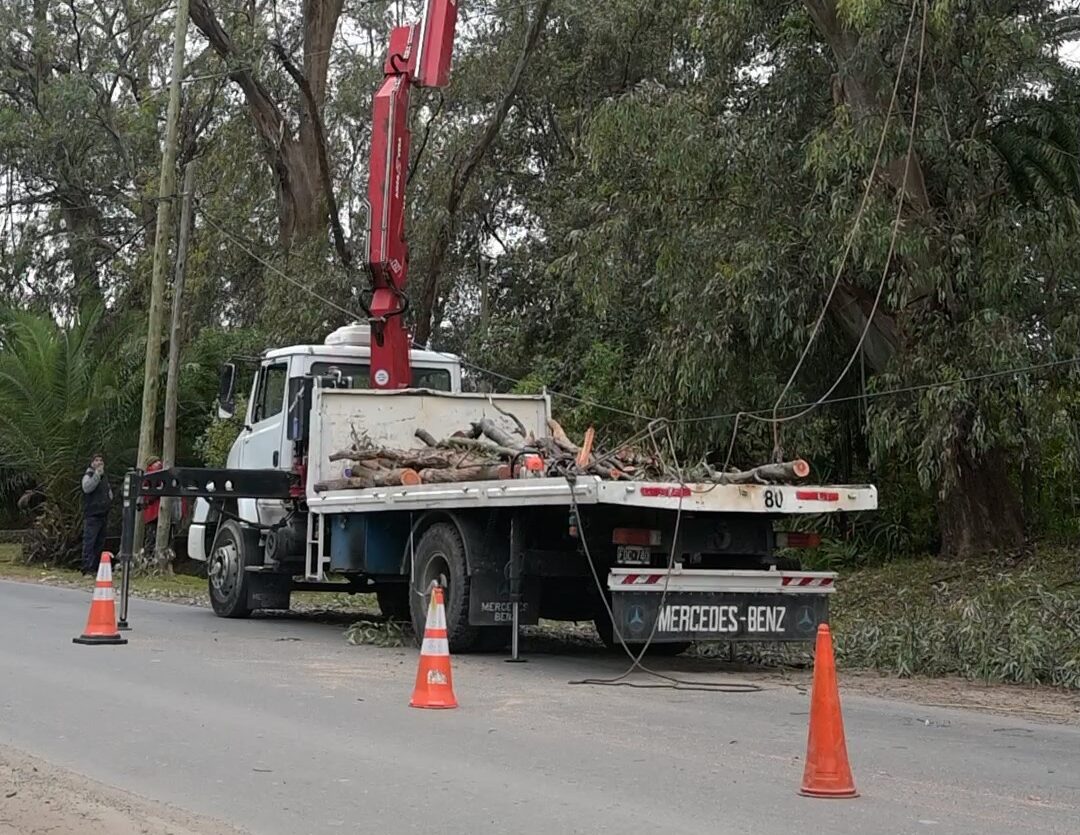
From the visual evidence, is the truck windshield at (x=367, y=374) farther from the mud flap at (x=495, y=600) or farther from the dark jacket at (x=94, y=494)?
the dark jacket at (x=94, y=494)

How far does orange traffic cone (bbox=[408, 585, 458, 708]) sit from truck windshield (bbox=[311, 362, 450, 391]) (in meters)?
6.74

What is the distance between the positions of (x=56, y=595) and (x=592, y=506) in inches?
439

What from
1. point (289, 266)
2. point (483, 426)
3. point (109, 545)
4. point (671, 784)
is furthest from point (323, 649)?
point (109, 545)

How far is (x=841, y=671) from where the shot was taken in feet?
41.0

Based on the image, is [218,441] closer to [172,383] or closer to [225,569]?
[172,383]

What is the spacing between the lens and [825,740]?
6.82 m

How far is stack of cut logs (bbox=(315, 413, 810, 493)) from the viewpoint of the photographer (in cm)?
1155

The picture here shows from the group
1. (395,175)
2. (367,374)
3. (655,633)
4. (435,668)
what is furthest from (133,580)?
(435,668)

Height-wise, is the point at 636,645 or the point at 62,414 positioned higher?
the point at 62,414

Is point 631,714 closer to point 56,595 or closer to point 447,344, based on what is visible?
point 56,595

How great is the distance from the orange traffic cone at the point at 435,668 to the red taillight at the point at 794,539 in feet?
11.5

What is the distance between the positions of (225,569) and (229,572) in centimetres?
11

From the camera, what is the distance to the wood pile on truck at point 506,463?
37.9ft

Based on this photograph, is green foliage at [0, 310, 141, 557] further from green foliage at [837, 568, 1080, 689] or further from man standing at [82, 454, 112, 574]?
green foliage at [837, 568, 1080, 689]
